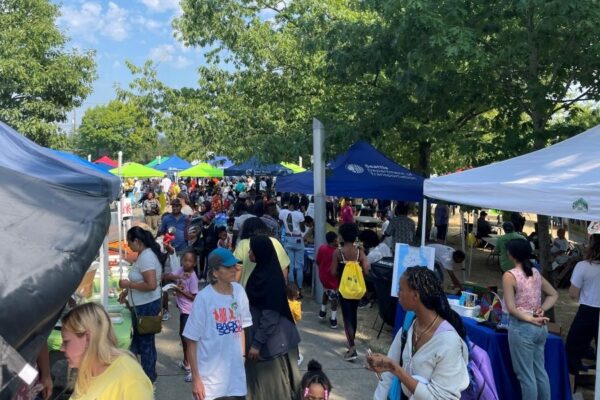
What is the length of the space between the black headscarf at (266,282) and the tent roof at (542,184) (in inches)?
94.0

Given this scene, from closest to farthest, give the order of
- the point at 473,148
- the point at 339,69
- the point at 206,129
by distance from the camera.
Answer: the point at 473,148
the point at 339,69
the point at 206,129

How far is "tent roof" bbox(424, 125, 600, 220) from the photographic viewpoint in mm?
4801

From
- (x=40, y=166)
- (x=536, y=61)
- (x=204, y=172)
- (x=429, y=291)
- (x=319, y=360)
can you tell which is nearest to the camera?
(x=429, y=291)

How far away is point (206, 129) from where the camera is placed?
16047 mm

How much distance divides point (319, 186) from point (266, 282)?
5588mm

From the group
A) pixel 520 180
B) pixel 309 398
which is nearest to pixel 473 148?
pixel 520 180

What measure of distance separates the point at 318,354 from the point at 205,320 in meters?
3.61

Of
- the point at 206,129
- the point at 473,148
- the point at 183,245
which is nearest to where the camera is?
the point at 473,148

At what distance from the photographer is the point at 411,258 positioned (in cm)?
644

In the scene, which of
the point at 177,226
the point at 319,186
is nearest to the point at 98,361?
the point at 319,186

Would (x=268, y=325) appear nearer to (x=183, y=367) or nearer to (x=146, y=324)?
(x=146, y=324)

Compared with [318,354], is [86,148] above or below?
above

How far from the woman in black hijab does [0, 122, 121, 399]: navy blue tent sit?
76.5 inches

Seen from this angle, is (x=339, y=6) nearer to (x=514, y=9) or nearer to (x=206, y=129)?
(x=206, y=129)
